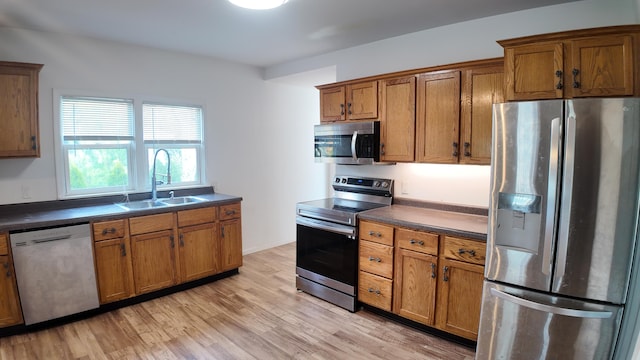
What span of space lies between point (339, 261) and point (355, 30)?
2232mm

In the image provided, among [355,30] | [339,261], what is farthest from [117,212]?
[355,30]

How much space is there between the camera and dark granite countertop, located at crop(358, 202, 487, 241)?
8.46 feet

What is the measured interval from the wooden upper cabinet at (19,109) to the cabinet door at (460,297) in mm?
3671

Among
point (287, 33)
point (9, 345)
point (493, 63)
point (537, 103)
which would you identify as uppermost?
point (287, 33)

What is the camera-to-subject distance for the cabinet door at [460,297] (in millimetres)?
2539

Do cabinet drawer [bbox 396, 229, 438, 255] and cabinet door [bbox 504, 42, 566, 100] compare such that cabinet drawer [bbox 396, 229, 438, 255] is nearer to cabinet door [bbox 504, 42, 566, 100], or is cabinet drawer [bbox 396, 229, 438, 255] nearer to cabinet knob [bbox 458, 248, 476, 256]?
cabinet knob [bbox 458, 248, 476, 256]

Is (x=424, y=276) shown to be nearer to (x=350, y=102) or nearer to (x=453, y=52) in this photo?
(x=350, y=102)

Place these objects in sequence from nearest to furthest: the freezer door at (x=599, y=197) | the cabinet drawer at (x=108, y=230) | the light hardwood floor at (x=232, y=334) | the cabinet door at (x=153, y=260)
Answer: the freezer door at (x=599, y=197) < the light hardwood floor at (x=232, y=334) < the cabinet drawer at (x=108, y=230) < the cabinet door at (x=153, y=260)

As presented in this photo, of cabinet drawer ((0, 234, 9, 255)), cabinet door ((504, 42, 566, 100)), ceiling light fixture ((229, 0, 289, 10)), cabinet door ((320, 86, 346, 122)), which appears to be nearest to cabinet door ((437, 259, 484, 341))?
cabinet door ((504, 42, 566, 100))

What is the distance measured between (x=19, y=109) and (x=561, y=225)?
13.8 feet

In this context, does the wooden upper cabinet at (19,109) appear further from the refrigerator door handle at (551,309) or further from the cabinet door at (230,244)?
the refrigerator door handle at (551,309)

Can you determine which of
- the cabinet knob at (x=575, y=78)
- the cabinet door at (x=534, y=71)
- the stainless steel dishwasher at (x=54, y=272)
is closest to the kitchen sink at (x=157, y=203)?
the stainless steel dishwasher at (x=54, y=272)

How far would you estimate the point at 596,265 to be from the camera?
1914 mm

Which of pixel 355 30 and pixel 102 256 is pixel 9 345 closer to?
pixel 102 256
